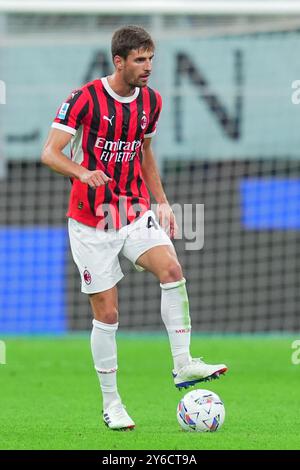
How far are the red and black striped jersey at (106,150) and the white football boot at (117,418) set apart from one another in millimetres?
997

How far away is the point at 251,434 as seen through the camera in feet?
19.3

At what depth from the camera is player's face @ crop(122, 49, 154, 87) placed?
6215mm

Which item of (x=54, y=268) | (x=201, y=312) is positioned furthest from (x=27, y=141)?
(x=201, y=312)

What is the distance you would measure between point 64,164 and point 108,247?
60 centimetres

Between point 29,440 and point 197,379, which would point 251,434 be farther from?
point 29,440

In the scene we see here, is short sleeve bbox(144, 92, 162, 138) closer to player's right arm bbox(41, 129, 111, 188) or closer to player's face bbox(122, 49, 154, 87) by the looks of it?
player's face bbox(122, 49, 154, 87)

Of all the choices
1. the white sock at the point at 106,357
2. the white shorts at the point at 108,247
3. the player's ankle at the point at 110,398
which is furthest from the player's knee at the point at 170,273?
the player's ankle at the point at 110,398

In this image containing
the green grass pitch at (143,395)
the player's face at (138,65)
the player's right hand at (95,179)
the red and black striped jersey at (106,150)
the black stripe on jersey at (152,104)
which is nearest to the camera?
the green grass pitch at (143,395)

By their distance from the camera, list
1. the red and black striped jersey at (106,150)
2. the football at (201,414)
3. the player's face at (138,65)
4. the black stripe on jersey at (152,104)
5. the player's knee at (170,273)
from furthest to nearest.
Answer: the black stripe on jersey at (152,104) → the red and black striped jersey at (106,150) → the player's face at (138,65) → the player's knee at (170,273) → the football at (201,414)

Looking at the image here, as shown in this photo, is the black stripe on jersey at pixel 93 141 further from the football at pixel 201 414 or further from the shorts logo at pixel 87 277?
the football at pixel 201 414

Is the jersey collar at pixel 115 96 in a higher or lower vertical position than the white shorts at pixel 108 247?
higher

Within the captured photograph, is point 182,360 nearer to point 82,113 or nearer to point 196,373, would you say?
point 196,373

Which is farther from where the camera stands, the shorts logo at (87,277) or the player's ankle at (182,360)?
the shorts logo at (87,277)

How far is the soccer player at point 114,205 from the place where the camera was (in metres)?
6.19
